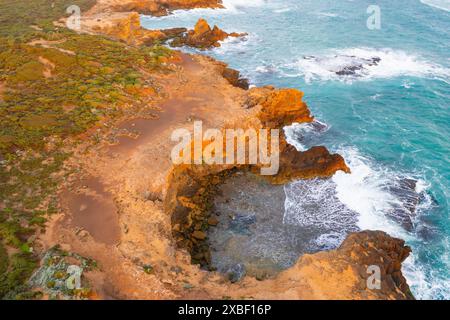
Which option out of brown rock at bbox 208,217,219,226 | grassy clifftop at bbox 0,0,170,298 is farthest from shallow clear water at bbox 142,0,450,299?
grassy clifftop at bbox 0,0,170,298

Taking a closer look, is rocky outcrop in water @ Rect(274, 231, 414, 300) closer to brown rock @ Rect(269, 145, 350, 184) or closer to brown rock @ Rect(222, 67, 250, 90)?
brown rock @ Rect(269, 145, 350, 184)

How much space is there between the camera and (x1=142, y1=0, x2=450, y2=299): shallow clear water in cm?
2873

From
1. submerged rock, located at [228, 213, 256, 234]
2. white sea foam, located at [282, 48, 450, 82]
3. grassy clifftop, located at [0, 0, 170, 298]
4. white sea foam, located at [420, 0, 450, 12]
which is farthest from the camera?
white sea foam, located at [420, 0, 450, 12]

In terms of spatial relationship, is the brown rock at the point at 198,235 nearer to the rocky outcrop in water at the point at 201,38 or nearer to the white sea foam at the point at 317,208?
the white sea foam at the point at 317,208

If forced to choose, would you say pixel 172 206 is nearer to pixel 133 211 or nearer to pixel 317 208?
pixel 133 211

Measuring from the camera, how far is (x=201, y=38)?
5572cm

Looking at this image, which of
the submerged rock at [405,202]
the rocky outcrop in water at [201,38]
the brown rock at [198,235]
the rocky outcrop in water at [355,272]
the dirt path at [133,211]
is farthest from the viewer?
the rocky outcrop in water at [201,38]

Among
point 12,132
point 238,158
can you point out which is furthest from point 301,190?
point 12,132

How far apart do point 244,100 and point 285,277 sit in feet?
70.2

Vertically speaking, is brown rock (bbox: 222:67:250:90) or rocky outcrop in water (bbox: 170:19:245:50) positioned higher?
rocky outcrop in water (bbox: 170:19:245:50)

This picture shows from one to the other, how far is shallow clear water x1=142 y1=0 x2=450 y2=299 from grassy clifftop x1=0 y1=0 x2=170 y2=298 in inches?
626

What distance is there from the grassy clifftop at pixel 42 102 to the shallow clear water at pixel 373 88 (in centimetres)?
1590

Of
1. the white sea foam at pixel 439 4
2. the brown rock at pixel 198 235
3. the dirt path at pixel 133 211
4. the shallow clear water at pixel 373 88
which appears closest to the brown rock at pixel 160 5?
the shallow clear water at pixel 373 88

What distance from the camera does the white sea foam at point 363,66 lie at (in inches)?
1909
